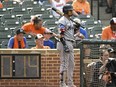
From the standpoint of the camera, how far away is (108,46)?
1132 centimetres

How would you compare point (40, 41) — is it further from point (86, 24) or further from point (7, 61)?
point (86, 24)

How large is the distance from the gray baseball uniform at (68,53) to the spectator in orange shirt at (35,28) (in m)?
1.76

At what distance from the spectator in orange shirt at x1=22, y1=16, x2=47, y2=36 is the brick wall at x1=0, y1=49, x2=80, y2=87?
1.03 m

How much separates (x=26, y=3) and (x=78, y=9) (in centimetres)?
199

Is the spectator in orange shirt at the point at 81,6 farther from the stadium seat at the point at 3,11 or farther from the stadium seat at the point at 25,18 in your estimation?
the stadium seat at the point at 3,11

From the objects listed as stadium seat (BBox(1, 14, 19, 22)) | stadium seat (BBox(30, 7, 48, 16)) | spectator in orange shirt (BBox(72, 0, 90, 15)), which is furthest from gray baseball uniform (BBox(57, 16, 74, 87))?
stadium seat (BBox(30, 7, 48, 16))

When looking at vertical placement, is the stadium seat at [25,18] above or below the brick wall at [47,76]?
above

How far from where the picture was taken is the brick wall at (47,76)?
43.1 feet

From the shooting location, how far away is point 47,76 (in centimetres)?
1317

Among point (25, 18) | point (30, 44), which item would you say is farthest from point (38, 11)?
point (30, 44)

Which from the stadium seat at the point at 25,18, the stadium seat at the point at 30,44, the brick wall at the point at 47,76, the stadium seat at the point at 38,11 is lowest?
the brick wall at the point at 47,76

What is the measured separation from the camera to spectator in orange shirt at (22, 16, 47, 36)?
1396cm

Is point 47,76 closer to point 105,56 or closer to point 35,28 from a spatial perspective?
point 35,28

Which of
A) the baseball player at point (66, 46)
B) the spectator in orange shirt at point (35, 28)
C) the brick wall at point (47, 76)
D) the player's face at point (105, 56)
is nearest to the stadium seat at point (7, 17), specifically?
the spectator in orange shirt at point (35, 28)
